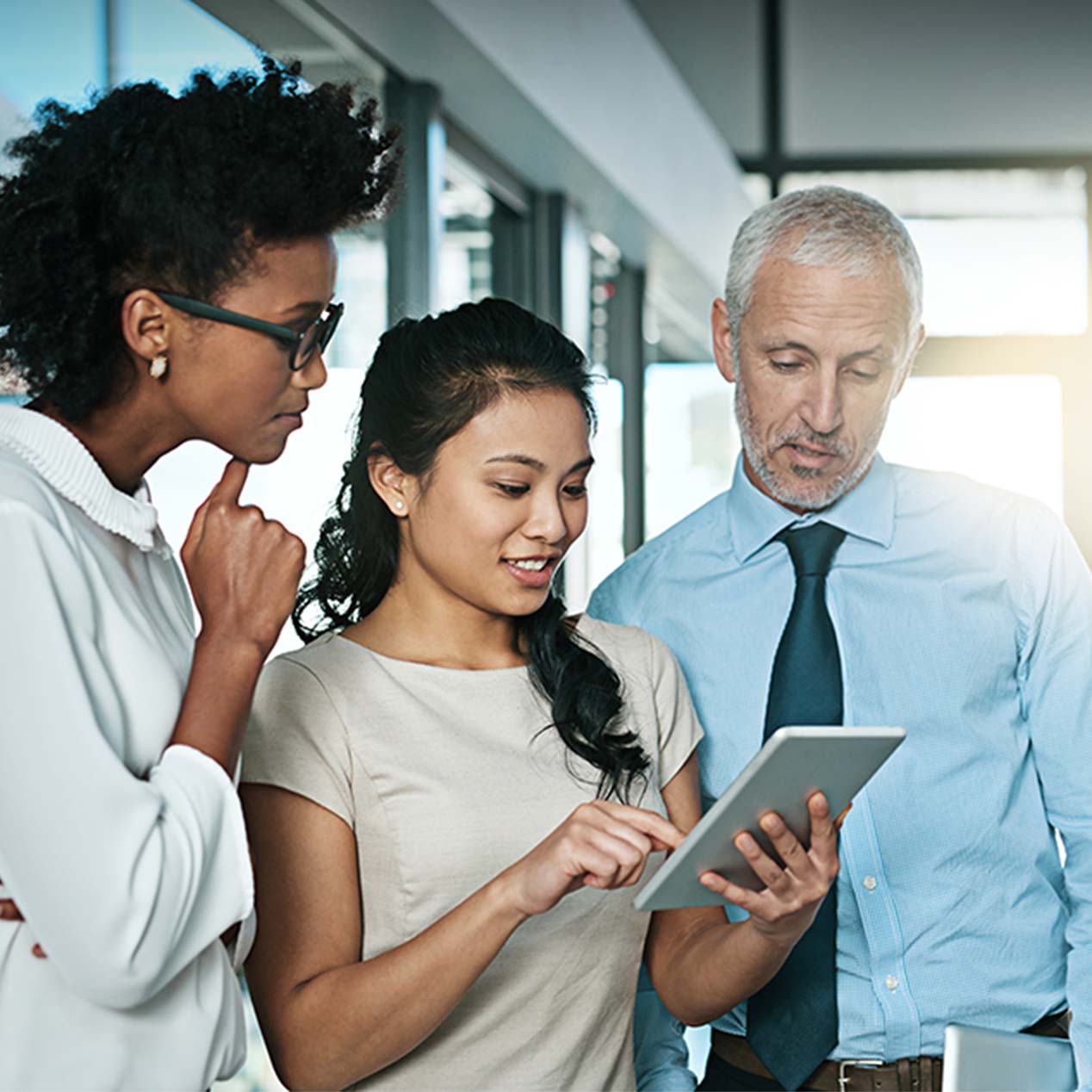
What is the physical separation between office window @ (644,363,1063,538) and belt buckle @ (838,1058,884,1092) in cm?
568

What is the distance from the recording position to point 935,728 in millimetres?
1837

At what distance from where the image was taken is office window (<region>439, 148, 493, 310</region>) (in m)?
4.59

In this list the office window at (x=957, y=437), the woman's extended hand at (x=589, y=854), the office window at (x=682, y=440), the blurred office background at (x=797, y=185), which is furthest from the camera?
the office window at (x=682, y=440)

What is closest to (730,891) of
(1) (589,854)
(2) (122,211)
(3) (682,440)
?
(1) (589,854)

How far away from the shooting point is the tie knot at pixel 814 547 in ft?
6.31

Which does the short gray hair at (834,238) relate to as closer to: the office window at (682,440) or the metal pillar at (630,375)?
the metal pillar at (630,375)

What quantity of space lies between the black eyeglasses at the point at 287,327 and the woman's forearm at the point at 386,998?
1.65ft

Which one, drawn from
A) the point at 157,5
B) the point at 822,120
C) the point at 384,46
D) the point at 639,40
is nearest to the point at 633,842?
the point at 157,5

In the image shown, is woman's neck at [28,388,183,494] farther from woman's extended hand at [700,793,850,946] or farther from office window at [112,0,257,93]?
office window at [112,0,257,93]

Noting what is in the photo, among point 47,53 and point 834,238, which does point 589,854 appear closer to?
point 834,238

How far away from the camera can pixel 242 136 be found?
1318 millimetres

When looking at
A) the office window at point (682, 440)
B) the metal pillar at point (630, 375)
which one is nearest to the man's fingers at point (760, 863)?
the metal pillar at point (630, 375)

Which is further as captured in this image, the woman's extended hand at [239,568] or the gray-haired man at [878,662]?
the gray-haired man at [878,662]

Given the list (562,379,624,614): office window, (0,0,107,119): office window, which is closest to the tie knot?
(0,0,107,119): office window
